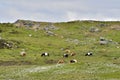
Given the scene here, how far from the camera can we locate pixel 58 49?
104312 millimetres

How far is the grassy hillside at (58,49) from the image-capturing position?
58.0 metres

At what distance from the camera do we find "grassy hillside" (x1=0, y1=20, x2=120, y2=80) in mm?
57969

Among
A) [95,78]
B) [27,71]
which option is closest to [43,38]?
[27,71]

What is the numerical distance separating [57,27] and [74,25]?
22.5 feet

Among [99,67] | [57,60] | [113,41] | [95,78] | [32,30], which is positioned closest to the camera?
[95,78]

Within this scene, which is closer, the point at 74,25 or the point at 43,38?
the point at 43,38

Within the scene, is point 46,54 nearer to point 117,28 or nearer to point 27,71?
point 27,71

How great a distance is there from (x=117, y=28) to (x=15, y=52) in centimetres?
5372

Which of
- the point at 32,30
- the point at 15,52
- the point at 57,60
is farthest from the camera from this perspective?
the point at 32,30

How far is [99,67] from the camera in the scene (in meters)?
61.1

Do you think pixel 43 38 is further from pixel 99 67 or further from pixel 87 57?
pixel 99 67

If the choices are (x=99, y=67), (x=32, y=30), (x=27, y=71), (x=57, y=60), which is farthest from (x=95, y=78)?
(x=32, y=30)

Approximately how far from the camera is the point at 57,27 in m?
142

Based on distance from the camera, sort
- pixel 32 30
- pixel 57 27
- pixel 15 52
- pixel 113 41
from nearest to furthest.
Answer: pixel 15 52 → pixel 113 41 → pixel 32 30 → pixel 57 27
